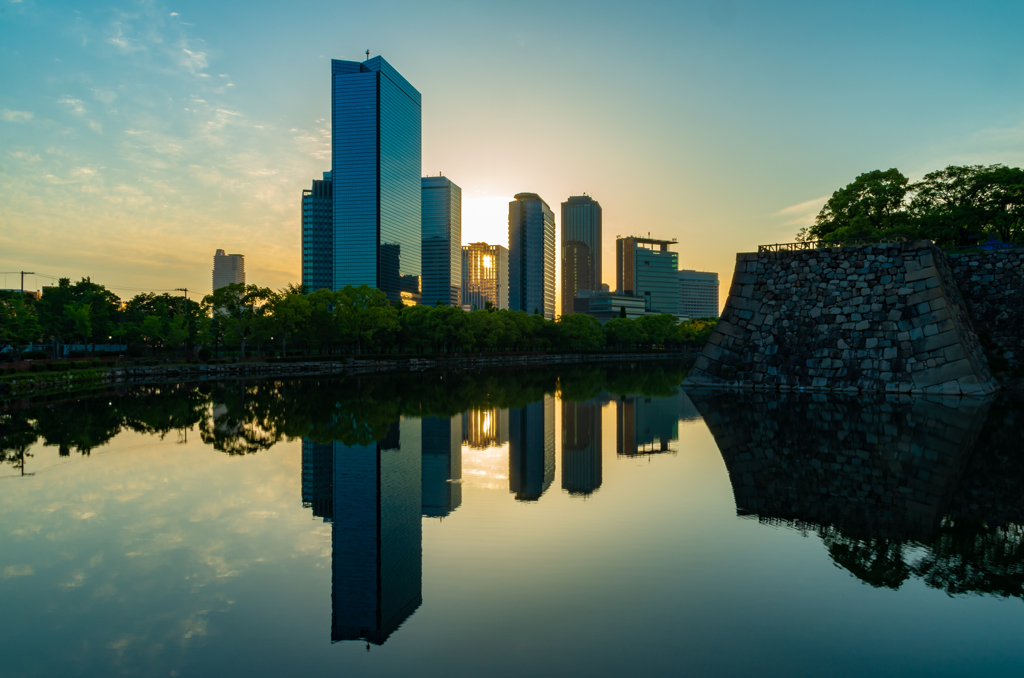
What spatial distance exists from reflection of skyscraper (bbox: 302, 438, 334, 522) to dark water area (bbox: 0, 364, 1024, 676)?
0.09m

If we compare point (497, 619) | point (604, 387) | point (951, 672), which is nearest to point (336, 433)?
point (497, 619)

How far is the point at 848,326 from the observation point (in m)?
36.7

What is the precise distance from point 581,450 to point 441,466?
476 cm

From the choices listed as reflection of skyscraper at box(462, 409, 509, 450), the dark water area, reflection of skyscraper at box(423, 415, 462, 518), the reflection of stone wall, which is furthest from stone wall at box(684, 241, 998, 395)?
reflection of skyscraper at box(423, 415, 462, 518)

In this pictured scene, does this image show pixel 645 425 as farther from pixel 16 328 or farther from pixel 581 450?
pixel 16 328

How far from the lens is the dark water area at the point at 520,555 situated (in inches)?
251

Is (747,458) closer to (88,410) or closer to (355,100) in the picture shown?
(88,410)

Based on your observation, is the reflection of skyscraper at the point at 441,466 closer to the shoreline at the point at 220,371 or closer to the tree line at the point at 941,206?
the shoreline at the point at 220,371

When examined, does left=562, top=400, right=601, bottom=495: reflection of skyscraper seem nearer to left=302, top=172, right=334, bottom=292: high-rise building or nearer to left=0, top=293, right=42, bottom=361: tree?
left=0, top=293, right=42, bottom=361: tree

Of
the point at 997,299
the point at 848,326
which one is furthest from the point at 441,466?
the point at 997,299

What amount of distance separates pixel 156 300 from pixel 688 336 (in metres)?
111

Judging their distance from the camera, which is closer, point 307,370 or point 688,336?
point 307,370

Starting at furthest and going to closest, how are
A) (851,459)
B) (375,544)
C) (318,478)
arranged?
1. (851,459)
2. (318,478)
3. (375,544)

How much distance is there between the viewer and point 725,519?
11.1 meters
